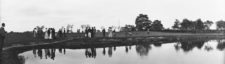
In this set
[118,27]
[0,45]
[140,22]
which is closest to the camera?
[0,45]

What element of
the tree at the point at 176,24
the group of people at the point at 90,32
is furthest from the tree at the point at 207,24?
the group of people at the point at 90,32

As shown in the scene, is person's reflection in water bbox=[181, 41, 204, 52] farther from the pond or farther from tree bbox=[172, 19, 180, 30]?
tree bbox=[172, 19, 180, 30]

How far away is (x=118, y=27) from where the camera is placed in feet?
297

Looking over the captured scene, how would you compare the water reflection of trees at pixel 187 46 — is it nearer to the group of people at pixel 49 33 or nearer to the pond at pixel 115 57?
the pond at pixel 115 57

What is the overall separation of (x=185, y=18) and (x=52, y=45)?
115 metres

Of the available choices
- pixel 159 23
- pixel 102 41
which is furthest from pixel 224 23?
pixel 102 41

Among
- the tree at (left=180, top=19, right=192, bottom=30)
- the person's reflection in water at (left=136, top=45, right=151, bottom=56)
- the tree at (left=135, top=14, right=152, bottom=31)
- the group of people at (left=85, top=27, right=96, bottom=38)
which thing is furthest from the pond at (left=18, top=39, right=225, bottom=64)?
the tree at (left=180, top=19, right=192, bottom=30)

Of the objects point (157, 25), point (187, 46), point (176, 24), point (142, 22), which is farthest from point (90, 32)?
point (176, 24)

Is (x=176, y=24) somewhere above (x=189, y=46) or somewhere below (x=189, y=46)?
above

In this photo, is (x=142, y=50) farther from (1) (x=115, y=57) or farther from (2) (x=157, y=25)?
(2) (x=157, y=25)

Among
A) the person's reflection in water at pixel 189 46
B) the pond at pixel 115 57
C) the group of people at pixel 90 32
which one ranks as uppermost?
the group of people at pixel 90 32

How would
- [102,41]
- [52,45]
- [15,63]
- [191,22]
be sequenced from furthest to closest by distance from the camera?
1. [191,22]
2. [102,41]
3. [52,45]
4. [15,63]

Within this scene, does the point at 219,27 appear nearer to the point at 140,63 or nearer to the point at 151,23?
the point at 151,23

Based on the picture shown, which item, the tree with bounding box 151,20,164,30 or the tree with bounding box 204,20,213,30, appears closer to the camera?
the tree with bounding box 151,20,164,30
